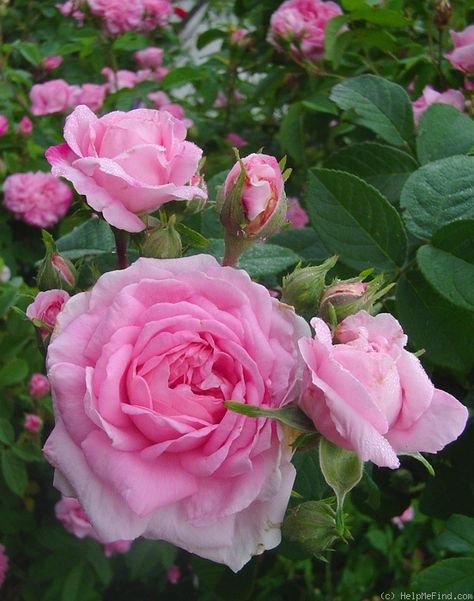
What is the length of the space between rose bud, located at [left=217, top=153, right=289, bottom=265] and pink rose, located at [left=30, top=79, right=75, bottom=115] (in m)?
1.11

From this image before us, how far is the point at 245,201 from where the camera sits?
0.56m

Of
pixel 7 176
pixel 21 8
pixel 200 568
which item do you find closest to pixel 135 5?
pixel 7 176

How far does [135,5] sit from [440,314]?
A: 1.23 m

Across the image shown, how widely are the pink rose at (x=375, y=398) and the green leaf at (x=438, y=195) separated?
0.29 m

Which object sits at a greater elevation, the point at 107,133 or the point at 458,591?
the point at 107,133

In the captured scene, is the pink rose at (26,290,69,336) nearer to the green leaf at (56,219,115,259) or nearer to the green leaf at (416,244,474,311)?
the green leaf at (56,219,115,259)

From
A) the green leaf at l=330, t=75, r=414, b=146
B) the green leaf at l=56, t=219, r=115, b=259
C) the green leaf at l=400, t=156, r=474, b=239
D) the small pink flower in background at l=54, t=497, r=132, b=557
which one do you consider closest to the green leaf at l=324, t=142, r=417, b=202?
the green leaf at l=330, t=75, r=414, b=146

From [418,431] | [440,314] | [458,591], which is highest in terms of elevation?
[418,431]

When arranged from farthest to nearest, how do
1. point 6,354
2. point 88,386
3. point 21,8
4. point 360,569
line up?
point 21,8, point 360,569, point 6,354, point 88,386

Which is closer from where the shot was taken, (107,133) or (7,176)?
(107,133)

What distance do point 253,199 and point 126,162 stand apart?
0.10 meters

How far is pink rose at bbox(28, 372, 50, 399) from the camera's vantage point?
117 cm

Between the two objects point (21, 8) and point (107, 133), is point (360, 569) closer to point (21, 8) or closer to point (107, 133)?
point (107, 133)

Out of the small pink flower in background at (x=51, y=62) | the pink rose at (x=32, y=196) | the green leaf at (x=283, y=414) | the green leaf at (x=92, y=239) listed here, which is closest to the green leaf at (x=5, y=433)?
the green leaf at (x=92, y=239)
